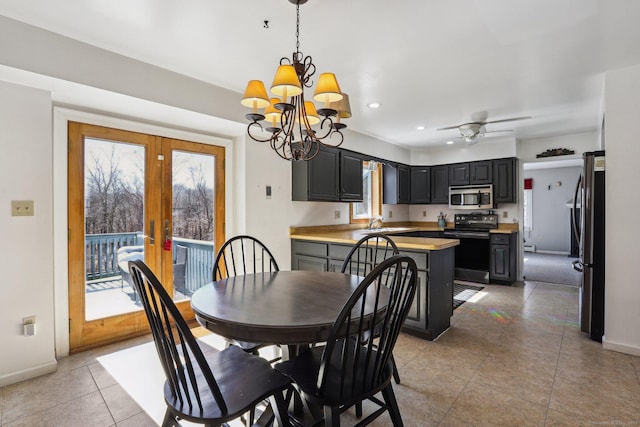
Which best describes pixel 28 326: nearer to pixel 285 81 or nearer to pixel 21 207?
pixel 21 207

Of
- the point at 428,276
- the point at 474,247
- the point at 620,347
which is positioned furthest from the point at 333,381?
the point at 474,247

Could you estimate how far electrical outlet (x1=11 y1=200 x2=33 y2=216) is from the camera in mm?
2269

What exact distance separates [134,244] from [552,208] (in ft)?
31.4

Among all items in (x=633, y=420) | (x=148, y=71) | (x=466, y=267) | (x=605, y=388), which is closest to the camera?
(x=633, y=420)

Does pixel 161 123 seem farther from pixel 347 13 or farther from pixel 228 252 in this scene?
pixel 347 13

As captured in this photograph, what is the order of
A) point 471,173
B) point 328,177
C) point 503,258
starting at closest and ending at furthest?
point 328,177
point 503,258
point 471,173

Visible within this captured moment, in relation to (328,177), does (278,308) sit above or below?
below

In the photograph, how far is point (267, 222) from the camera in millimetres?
3809

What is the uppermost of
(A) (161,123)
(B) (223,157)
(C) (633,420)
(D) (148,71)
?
(D) (148,71)

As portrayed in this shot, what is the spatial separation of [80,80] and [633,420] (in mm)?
4101

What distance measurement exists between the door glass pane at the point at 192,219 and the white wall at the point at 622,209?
12.5 feet

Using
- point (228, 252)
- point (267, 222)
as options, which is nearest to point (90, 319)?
point (228, 252)

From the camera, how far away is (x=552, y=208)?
28.0ft

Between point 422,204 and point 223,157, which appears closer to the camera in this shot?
point 223,157
